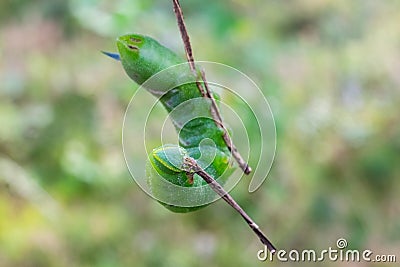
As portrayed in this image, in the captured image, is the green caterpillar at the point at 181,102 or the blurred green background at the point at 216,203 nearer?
the green caterpillar at the point at 181,102

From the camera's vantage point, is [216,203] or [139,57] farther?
[216,203]

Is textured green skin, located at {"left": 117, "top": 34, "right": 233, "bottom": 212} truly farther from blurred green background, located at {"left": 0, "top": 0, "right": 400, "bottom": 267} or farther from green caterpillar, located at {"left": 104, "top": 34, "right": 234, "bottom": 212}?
blurred green background, located at {"left": 0, "top": 0, "right": 400, "bottom": 267}

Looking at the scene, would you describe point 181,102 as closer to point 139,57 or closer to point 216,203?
point 139,57

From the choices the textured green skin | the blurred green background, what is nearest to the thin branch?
the textured green skin

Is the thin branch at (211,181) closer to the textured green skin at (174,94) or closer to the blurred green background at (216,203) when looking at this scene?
the textured green skin at (174,94)

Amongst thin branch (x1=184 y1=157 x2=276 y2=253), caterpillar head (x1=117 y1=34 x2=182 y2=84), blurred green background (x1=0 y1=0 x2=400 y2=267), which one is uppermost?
caterpillar head (x1=117 y1=34 x2=182 y2=84)

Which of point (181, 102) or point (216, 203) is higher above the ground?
point (181, 102)

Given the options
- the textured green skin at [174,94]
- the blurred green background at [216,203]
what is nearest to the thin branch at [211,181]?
the textured green skin at [174,94]

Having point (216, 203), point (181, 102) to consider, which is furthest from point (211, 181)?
point (216, 203)
